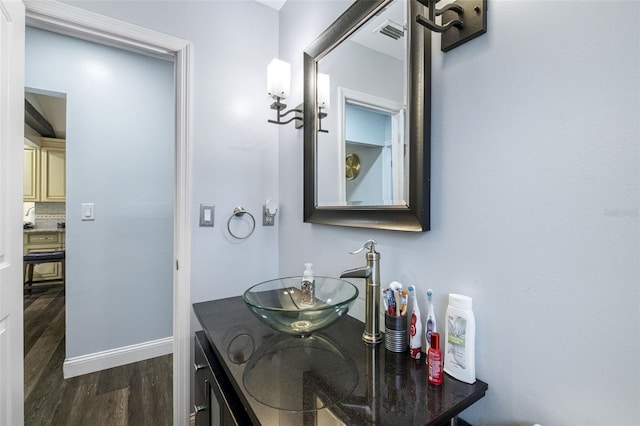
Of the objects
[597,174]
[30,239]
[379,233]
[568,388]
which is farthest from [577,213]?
[30,239]

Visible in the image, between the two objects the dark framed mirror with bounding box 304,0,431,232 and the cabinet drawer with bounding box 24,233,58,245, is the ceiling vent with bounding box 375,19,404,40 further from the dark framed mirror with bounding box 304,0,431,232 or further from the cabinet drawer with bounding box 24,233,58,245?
the cabinet drawer with bounding box 24,233,58,245

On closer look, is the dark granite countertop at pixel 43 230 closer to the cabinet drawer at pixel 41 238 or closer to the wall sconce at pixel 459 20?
the cabinet drawer at pixel 41 238

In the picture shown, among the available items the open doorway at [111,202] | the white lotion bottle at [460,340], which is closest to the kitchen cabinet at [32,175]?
the open doorway at [111,202]

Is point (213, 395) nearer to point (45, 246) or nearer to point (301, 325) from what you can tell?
point (301, 325)

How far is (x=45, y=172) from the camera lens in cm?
471

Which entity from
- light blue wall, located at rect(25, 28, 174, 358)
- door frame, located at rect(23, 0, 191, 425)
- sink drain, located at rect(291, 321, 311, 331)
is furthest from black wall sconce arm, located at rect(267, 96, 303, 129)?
light blue wall, located at rect(25, 28, 174, 358)

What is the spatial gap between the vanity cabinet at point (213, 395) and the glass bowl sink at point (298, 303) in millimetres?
231

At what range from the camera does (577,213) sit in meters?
0.60

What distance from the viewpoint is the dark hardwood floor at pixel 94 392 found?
1737 mm

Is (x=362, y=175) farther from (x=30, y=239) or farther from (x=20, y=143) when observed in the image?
(x=30, y=239)

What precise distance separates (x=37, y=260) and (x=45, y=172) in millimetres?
1719

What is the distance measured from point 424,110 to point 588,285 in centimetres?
58

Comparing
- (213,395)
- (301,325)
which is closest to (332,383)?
(301,325)

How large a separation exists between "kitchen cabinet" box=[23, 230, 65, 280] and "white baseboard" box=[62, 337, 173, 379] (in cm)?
352
